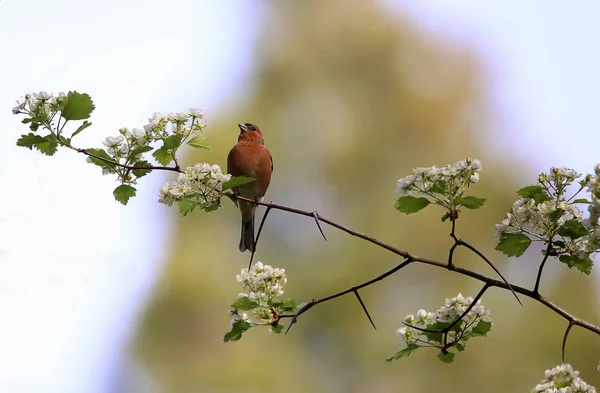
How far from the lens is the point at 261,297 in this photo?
2070mm

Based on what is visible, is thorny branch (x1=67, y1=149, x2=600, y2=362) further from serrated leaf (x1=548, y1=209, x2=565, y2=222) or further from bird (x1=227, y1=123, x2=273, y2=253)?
bird (x1=227, y1=123, x2=273, y2=253)

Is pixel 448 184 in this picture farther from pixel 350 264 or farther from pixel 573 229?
pixel 350 264

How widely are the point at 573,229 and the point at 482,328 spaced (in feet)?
1.23

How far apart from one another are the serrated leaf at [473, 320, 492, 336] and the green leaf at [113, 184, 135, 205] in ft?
3.58

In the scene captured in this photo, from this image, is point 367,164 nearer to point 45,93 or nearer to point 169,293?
point 169,293

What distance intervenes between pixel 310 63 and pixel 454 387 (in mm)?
6587

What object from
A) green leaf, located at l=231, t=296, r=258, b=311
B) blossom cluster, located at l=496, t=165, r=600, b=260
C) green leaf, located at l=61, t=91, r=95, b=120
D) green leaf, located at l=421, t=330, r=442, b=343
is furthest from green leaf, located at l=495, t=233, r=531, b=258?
green leaf, located at l=61, t=91, r=95, b=120

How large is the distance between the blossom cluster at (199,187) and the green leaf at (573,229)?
36.7 inches

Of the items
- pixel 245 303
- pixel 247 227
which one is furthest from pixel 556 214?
pixel 247 227

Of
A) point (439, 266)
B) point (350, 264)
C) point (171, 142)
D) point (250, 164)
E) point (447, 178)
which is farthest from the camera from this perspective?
point (350, 264)

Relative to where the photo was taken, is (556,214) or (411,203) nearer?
(556,214)

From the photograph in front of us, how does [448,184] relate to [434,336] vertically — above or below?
above

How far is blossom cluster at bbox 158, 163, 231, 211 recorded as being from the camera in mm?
2080

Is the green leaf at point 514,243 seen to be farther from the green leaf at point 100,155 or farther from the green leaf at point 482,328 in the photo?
the green leaf at point 100,155
